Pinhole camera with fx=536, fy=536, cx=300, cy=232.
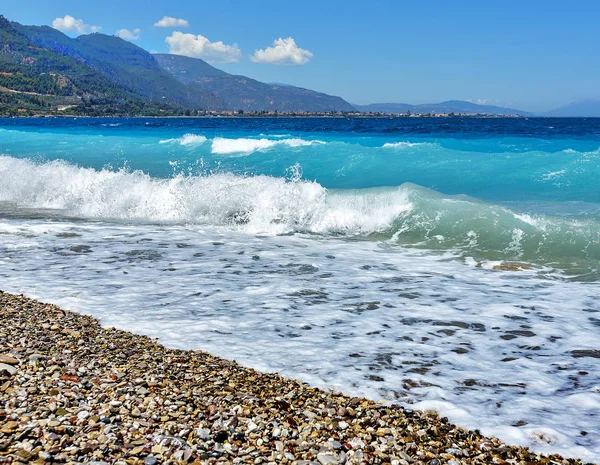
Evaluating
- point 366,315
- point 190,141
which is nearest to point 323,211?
point 366,315

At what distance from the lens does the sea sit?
16.7 ft

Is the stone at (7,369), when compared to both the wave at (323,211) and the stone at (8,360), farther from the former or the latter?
the wave at (323,211)

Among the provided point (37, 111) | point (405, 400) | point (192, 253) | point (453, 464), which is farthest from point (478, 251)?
point (37, 111)

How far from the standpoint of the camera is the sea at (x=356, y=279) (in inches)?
200

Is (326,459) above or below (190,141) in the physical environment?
below

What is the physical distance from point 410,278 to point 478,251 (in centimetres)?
289

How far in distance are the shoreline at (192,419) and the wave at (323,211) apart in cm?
718

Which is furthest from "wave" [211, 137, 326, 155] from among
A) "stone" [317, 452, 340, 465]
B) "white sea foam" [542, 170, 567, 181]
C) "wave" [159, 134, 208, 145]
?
"stone" [317, 452, 340, 465]

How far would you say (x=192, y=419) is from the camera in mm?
4066

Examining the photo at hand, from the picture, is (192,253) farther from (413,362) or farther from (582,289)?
(582,289)

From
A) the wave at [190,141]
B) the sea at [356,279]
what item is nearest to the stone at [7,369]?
the sea at [356,279]

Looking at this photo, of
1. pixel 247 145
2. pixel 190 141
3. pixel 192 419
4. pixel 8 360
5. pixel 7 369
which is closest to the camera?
pixel 192 419

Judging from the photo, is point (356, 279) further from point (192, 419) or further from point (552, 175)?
point (552, 175)

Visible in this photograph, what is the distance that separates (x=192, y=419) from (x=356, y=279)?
17.0 feet
